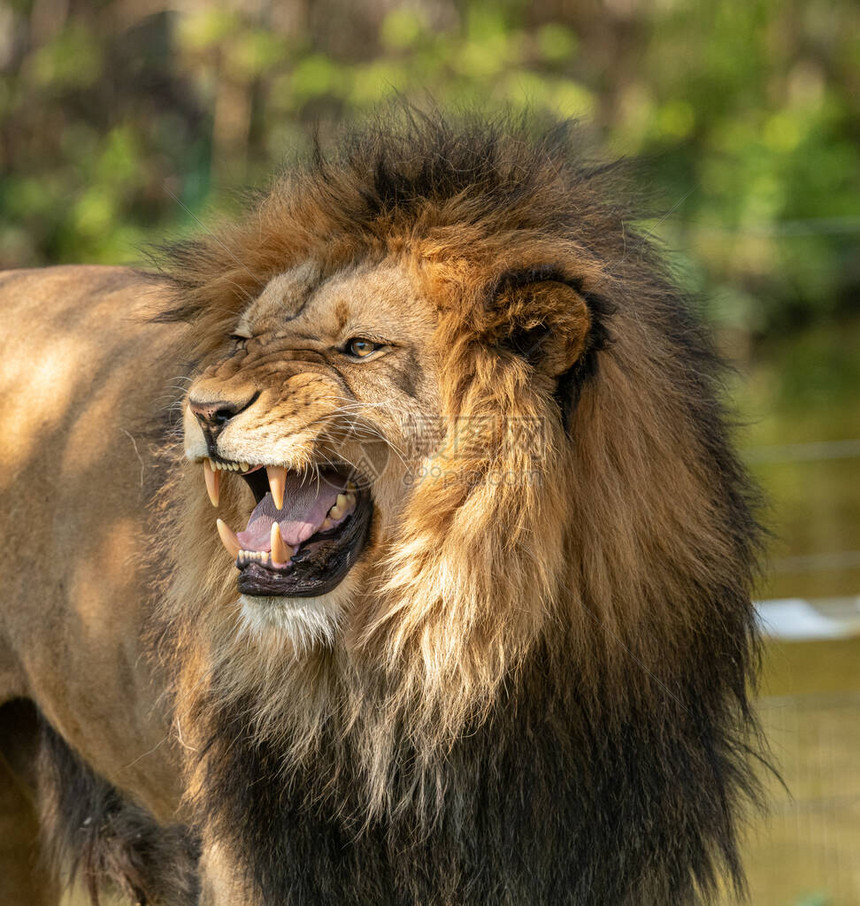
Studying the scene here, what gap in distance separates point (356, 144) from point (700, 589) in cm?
100

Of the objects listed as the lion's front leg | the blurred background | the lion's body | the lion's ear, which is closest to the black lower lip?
the lion's ear

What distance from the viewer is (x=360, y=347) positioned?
6.93ft

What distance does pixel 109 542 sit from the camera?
2.81 meters

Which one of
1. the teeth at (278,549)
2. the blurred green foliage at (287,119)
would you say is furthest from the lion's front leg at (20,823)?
the blurred green foliage at (287,119)

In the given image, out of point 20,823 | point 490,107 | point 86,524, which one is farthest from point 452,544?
point 490,107

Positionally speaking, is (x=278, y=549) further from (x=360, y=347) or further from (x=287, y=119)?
(x=287, y=119)

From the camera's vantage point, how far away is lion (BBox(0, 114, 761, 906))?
2023 millimetres

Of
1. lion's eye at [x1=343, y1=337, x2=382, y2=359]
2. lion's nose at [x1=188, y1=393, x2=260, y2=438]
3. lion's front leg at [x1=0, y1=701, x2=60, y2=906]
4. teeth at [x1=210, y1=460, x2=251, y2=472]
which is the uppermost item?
lion's eye at [x1=343, y1=337, x2=382, y2=359]

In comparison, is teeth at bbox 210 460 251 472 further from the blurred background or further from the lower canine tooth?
the blurred background

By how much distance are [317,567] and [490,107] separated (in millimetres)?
8246

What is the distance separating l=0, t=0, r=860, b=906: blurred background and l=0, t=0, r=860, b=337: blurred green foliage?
2cm

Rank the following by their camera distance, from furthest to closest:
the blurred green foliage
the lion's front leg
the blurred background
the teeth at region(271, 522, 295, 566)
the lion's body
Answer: the blurred green foliage
the blurred background
the lion's front leg
the lion's body
the teeth at region(271, 522, 295, 566)

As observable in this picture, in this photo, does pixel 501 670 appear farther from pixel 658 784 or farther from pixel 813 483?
pixel 813 483

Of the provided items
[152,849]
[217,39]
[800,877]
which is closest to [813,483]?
[800,877]
